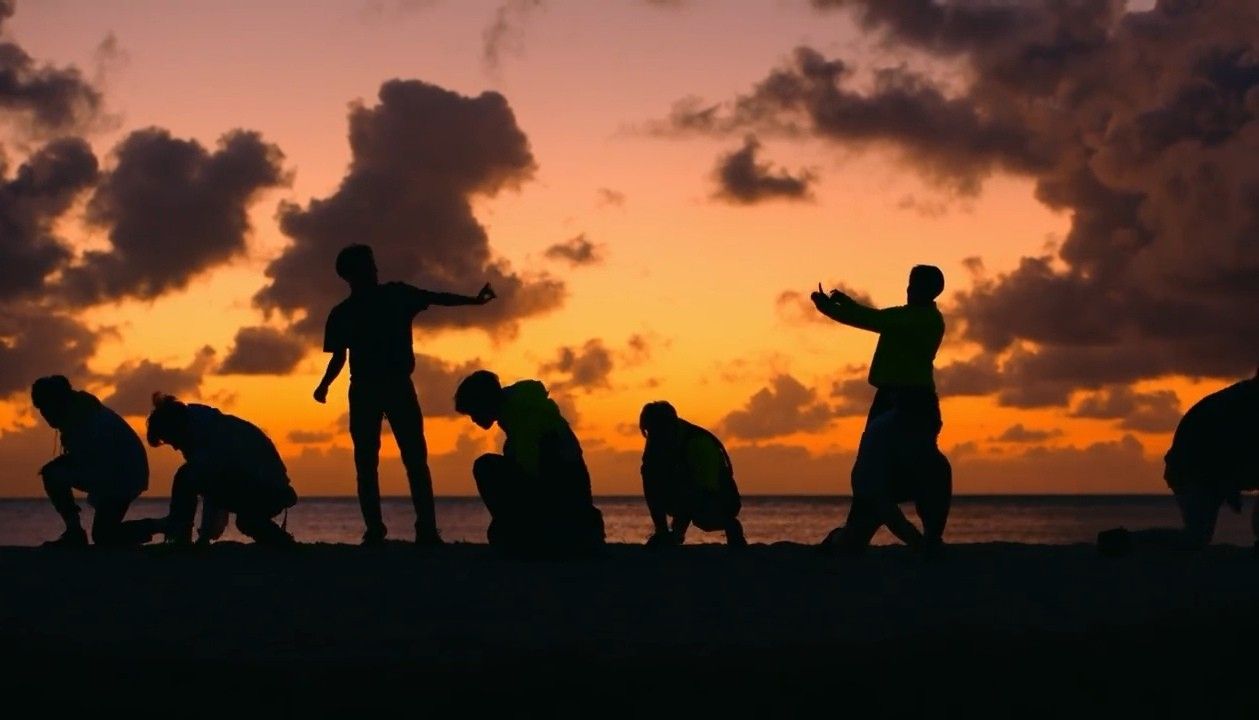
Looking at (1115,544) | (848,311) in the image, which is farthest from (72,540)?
(1115,544)

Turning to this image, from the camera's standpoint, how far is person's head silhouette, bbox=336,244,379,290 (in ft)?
43.1

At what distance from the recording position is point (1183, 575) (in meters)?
11.0

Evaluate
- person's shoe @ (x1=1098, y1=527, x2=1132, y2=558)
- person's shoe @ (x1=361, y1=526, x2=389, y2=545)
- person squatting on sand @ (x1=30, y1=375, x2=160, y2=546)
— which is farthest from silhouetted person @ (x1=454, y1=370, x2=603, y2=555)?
person's shoe @ (x1=1098, y1=527, x2=1132, y2=558)

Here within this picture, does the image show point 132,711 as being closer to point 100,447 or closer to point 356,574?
point 356,574

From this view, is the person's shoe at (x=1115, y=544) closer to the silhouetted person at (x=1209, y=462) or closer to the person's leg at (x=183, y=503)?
the silhouetted person at (x=1209, y=462)

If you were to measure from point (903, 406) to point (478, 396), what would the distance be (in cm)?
Result: 293

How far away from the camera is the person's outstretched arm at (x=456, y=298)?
42.4 ft

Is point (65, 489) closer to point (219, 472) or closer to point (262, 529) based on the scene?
point (262, 529)

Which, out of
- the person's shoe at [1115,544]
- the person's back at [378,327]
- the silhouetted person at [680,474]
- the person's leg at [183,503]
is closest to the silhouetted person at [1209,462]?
the person's shoe at [1115,544]

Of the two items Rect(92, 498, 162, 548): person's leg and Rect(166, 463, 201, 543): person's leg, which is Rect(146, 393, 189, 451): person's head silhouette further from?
Rect(92, 498, 162, 548): person's leg

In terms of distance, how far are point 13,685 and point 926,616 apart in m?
4.51

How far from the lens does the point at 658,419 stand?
1347 cm

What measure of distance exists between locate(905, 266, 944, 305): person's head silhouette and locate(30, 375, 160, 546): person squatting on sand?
254 inches

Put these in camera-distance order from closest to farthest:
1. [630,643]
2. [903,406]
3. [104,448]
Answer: [630,643]
[903,406]
[104,448]
